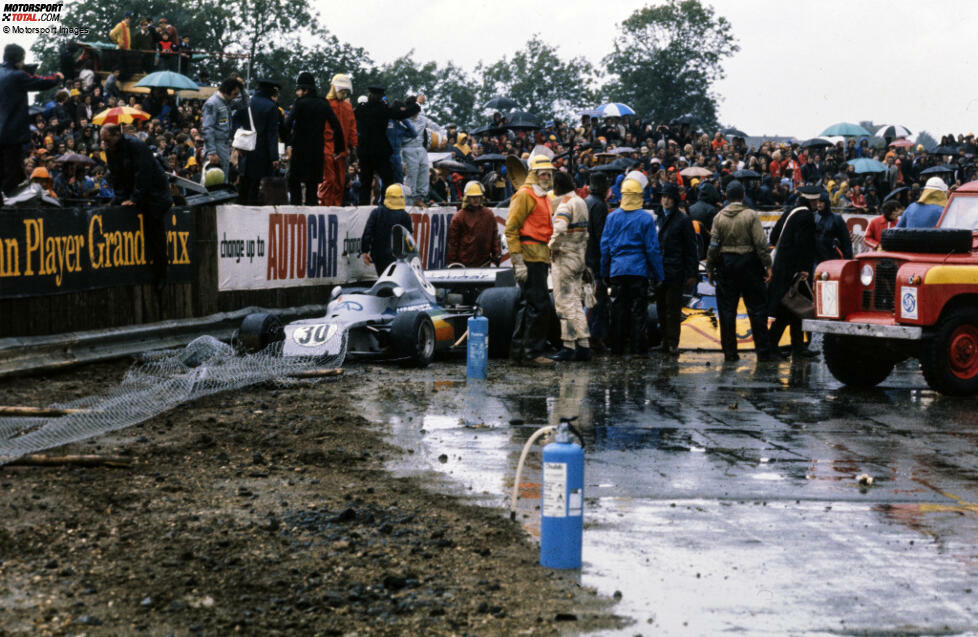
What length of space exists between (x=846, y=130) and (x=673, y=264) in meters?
25.6

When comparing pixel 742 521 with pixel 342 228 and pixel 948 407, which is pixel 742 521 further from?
pixel 342 228

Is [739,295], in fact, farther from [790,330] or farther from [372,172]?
[372,172]

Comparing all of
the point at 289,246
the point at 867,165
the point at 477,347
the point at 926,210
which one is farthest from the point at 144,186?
the point at 867,165

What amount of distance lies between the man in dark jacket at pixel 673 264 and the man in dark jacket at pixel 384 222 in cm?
335

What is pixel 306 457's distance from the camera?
899cm

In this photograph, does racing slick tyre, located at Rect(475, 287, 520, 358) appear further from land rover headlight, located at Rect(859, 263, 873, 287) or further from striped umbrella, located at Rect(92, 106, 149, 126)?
striped umbrella, located at Rect(92, 106, 149, 126)

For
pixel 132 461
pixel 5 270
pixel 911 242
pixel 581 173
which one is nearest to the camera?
pixel 132 461

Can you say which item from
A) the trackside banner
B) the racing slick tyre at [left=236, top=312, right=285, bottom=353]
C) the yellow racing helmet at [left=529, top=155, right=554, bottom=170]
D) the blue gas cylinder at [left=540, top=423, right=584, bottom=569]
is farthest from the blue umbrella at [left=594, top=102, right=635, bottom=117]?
the blue gas cylinder at [left=540, top=423, right=584, bottom=569]

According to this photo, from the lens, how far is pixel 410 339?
558 inches

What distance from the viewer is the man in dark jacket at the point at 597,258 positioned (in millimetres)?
16688

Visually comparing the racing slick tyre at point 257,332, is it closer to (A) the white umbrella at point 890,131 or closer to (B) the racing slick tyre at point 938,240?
(B) the racing slick tyre at point 938,240

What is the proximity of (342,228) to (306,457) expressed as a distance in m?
9.23

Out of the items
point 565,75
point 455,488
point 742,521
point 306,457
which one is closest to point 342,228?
point 306,457

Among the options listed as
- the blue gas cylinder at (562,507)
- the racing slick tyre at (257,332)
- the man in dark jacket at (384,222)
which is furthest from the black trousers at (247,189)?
the blue gas cylinder at (562,507)
